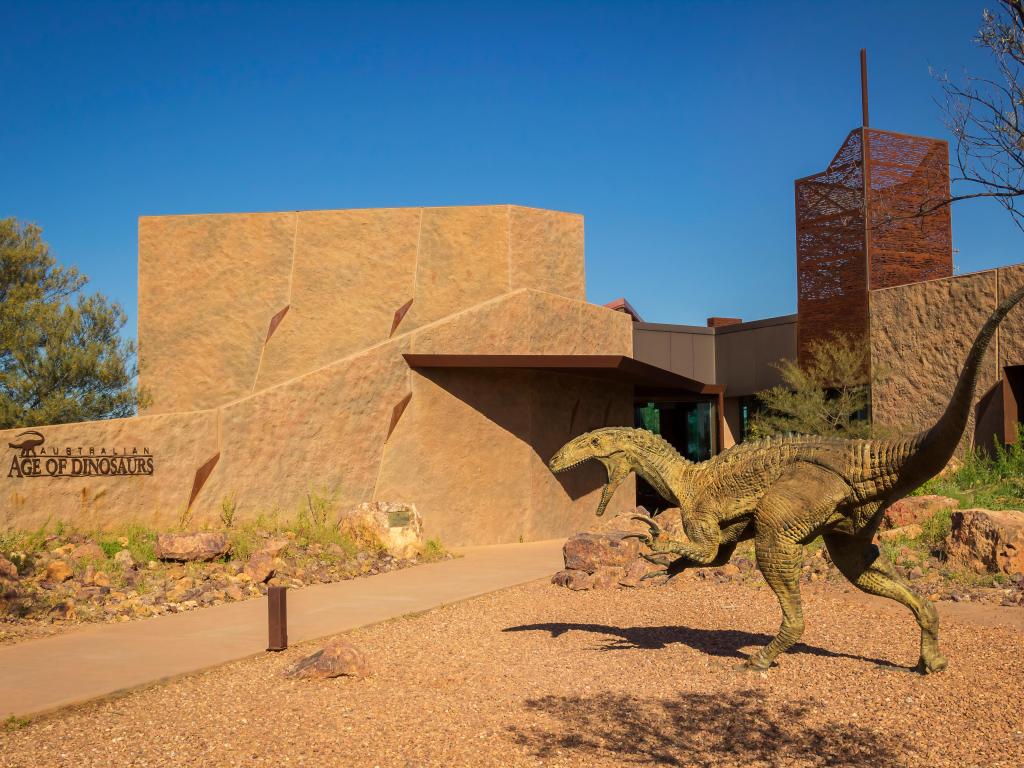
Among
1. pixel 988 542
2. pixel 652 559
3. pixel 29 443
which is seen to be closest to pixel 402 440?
pixel 29 443

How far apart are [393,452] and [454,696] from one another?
9370mm

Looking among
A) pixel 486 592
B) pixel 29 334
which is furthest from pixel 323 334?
pixel 486 592

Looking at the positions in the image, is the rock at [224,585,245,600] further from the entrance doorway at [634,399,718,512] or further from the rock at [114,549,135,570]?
the entrance doorway at [634,399,718,512]

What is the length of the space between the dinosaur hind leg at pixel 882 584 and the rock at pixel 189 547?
8.14 m

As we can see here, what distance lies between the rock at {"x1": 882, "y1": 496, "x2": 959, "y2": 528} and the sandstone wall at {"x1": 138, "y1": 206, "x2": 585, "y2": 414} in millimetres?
9244

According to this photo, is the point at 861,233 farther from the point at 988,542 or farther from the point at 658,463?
the point at 658,463

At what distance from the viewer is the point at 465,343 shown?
16.6 metres

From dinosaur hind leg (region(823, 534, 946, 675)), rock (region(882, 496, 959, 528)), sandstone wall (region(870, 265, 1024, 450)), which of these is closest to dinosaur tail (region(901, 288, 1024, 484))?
dinosaur hind leg (region(823, 534, 946, 675))

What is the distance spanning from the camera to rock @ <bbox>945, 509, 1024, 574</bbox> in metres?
9.68

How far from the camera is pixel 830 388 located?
63.7 feet

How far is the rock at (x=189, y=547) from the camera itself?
1155cm

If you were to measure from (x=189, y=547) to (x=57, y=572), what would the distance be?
1609 mm

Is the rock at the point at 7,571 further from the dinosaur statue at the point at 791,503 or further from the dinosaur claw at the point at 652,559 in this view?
the dinosaur claw at the point at 652,559

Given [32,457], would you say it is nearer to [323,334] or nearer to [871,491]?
[323,334]
